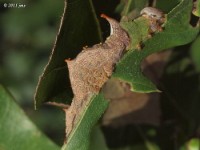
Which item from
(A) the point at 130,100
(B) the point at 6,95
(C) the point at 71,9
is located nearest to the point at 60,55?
(C) the point at 71,9

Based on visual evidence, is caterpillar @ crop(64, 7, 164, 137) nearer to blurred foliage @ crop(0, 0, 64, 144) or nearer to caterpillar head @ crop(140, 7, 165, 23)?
caterpillar head @ crop(140, 7, 165, 23)

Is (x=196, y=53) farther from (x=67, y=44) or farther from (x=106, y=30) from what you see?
(x=67, y=44)

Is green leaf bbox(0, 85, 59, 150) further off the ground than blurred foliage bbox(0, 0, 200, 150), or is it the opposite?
green leaf bbox(0, 85, 59, 150)

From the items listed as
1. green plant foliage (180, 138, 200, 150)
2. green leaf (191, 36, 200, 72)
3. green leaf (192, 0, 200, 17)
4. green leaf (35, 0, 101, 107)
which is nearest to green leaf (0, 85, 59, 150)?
green leaf (35, 0, 101, 107)

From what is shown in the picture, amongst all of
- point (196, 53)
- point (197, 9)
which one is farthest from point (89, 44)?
point (196, 53)

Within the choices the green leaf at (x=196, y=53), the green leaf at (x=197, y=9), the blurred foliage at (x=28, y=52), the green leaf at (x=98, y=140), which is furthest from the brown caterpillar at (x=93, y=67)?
the blurred foliage at (x=28, y=52)
